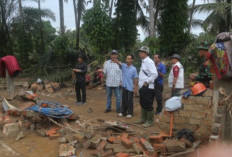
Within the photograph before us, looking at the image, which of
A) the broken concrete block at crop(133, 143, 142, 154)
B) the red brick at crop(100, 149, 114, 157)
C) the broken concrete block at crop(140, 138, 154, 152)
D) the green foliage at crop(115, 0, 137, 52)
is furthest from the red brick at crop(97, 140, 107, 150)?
the green foliage at crop(115, 0, 137, 52)

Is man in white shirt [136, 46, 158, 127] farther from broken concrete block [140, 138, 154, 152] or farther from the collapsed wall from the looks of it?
broken concrete block [140, 138, 154, 152]

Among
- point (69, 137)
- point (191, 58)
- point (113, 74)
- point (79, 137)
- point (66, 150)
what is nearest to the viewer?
point (66, 150)

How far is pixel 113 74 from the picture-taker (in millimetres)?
6383

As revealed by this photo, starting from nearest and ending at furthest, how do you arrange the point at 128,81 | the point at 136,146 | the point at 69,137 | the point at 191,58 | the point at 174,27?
the point at 136,146, the point at 69,137, the point at 128,81, the point at 191,58, the point at 174,27

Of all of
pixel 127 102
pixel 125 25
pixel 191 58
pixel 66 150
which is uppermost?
pixel 125 25

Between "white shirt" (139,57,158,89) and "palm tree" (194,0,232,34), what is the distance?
11.1 m

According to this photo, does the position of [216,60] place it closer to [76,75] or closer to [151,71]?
[151,71]

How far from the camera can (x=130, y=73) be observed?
5.99m

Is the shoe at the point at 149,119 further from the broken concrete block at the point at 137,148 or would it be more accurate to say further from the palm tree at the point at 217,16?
the palm tree at the point at 217,16

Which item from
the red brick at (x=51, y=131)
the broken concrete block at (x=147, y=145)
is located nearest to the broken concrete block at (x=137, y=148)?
the broken concrete block at (x=147, y=145)

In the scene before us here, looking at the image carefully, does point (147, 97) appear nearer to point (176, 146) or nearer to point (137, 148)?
point (137, 148)

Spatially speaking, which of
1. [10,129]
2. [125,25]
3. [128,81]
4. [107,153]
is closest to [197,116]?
[107,153]

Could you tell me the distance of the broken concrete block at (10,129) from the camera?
4918 mm

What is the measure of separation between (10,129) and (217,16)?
15688mm
